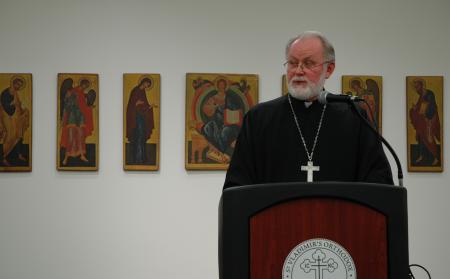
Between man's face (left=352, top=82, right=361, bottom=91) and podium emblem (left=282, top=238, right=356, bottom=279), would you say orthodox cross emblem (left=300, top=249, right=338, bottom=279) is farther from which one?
man's face (left=352, top=82, right=361, bottom=91)

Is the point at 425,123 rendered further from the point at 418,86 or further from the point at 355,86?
the point at 355,86

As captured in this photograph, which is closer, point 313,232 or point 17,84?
point 313,232

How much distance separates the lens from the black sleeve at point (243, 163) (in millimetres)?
3453

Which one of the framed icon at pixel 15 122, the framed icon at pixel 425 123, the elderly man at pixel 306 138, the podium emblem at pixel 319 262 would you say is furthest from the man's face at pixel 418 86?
the podium emblem at pixel 319 262

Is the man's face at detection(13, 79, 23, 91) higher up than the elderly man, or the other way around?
the man's face at detection(13, 79, 23, 91)

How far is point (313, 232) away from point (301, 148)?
1.68m

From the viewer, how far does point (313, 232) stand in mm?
2137

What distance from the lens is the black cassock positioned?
3.56 meters

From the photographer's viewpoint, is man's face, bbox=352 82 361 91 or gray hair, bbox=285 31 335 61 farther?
man's face, bbox=352 82 361 91

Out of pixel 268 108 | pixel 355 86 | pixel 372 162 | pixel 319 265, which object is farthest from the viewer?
pixel 355 86

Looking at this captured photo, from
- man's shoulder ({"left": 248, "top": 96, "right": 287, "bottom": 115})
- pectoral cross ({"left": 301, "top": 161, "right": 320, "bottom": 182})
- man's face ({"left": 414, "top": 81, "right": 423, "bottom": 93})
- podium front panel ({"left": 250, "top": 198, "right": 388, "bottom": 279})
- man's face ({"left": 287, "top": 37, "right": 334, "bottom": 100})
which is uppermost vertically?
man's face ({"left": 414, "top": 81, "right": 423, "bottom": 93})

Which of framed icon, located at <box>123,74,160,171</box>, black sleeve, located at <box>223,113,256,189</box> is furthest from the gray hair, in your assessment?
framed icon, located at <box>123,74,160,171</box>

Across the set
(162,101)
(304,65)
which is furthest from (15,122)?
(304,65)

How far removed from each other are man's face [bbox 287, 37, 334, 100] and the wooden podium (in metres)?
1.50
